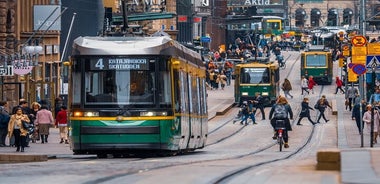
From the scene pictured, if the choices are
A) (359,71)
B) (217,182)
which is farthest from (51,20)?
(217,182)

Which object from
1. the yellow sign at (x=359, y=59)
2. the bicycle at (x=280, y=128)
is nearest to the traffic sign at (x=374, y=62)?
the yellow sign at (x=359, y=59)

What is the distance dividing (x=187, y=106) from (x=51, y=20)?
24.5 m

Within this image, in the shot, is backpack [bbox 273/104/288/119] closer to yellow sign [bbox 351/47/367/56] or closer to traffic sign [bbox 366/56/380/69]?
traffic sign [bbox 366/56/380/69]

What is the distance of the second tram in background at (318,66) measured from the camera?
10062 centimetres

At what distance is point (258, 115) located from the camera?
74.0 m

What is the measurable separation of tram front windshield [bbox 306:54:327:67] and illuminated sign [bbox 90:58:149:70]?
2795 inches

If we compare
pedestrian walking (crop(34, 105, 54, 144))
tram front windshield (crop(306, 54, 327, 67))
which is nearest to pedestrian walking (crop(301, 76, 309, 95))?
tram front windshield (crop(306, 54, 327, 67))

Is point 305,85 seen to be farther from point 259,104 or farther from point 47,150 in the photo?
point 47,150

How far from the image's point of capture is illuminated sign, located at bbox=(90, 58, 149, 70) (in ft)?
100

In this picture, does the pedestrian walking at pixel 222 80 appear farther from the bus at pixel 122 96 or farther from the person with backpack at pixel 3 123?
the bus at pixel 122 96

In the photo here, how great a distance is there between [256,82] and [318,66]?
22.5 meters

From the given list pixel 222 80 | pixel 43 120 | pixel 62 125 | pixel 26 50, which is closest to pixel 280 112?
pixel 62 125

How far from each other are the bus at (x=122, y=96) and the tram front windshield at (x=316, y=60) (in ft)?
232

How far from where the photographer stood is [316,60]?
10169 cm
